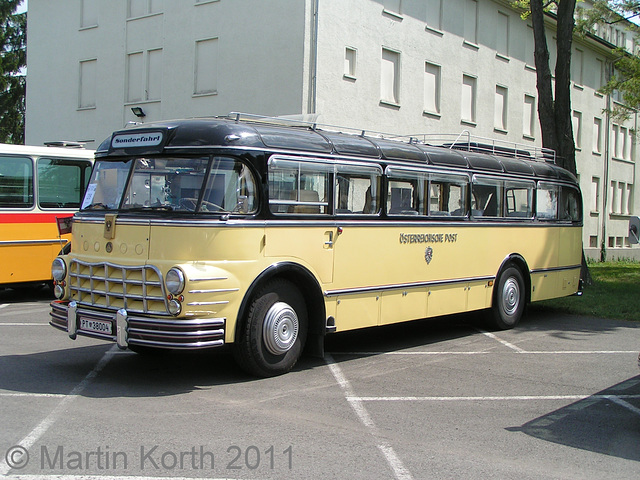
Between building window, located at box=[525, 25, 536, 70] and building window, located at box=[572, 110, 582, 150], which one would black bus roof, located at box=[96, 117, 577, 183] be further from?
building window, located at box=[572, 110, 582, 150]

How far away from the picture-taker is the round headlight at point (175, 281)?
7098 mm

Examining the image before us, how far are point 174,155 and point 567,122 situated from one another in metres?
13.2

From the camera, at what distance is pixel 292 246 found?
8.21 meters

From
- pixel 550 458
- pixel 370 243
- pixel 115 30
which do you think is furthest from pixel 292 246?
pixel 115 30

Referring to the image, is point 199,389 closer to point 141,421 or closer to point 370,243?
point 141,421

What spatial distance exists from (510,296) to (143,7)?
1911 cm

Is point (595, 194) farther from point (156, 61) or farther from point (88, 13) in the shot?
point (88, 13)

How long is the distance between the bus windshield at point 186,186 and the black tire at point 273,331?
38.2 inches

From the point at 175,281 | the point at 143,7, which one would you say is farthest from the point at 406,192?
the point at 143,7

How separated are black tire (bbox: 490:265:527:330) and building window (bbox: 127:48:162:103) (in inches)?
Answer: 668

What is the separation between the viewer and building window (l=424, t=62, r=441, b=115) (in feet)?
87.6

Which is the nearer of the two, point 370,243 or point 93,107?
point 370,243

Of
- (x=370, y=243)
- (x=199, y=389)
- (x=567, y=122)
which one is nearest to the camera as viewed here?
(x=199, y=389)

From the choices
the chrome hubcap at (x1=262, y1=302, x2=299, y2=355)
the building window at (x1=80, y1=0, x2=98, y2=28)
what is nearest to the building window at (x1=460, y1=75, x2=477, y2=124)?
the building window at (x1=80, y1=0, x2=98, y2=28)
